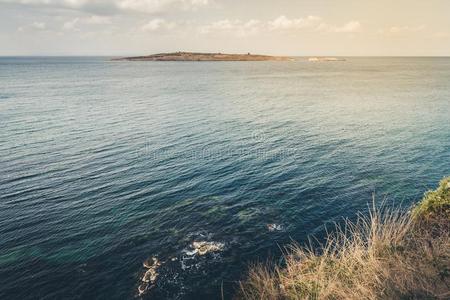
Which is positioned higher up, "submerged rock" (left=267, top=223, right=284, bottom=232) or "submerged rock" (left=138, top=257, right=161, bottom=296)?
"submerged rock" (left=138, top=257, right=161, bottom=296)

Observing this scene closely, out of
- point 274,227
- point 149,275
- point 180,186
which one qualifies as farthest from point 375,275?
point 180,186

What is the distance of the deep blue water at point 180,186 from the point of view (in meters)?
22.8

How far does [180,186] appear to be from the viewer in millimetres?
35844

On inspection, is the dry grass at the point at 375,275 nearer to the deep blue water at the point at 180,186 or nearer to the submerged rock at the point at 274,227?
the deep blue water at the point at 180,186

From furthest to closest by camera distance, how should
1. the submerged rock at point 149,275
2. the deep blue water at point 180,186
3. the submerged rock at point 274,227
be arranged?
the submerged rock at point 274,227
the deep blue water at point 180,186
the submerged rock at point 149,275

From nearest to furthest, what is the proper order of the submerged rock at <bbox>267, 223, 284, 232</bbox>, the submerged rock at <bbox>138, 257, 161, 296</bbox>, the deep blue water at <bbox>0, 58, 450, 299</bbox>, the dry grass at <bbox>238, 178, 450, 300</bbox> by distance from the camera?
1. the dry grass at <bbox>238, 178, 450, 300</bbox>
2. the submerged rock at <bbox>138, 257, 161, 296</bbox>
3. the deep blue water at <bbox>0, 58, 450, 299</bbox>
4. the submerged rock at <bbox>267, 223, 284, 232</bbox>

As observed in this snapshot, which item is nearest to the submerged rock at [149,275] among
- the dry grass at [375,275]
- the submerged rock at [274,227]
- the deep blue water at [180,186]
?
the deep blue water at [180,186]

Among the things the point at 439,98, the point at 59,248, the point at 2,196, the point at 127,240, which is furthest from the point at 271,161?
the point at 439,98

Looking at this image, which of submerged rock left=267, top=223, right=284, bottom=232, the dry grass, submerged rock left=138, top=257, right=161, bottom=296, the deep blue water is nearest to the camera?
the dry grass

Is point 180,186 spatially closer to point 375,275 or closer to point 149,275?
point 149,275

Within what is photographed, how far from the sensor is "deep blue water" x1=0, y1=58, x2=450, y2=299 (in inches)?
898

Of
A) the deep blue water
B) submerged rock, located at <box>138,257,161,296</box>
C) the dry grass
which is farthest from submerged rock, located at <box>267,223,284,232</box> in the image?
submerged rock, located at <box>138,257,161,296</box>

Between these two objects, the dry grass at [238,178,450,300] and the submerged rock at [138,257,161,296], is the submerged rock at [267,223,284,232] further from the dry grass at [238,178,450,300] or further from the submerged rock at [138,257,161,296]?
the submerged rock at [138,257,161,296]

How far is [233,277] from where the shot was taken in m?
21.9
